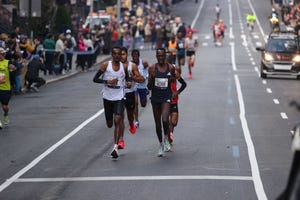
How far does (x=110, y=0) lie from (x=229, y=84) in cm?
5116

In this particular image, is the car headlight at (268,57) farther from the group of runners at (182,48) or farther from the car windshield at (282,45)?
the group of runners at (182,48)

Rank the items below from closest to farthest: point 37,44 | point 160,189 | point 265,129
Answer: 1. point 160,189
2. point 265,129
3. point 37,44

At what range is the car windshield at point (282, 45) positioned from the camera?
39.1 meters

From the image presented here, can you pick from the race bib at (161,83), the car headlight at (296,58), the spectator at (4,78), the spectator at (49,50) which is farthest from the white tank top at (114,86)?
the car headlight at (296,58)

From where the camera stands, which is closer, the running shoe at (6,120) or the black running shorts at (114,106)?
the black running shorts at (114,106)

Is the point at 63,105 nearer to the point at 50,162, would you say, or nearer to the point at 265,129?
the point at 265,129

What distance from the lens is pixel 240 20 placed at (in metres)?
92.6

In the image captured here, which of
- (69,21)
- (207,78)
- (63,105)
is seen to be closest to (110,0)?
(69,21)

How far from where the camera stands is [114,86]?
15508 mm

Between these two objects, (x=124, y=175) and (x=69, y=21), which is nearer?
(x=124, y=175)

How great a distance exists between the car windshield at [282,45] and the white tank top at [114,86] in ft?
79.7

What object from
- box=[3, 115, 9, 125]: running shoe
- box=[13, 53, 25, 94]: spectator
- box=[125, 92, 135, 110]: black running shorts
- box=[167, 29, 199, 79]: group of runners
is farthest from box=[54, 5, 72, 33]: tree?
box=[125, 92, 135, 110]: black running shorts

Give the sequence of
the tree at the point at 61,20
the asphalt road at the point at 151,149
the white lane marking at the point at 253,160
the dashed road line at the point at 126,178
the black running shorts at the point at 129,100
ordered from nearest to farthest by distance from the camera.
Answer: the white lane marking at the point at 253,160 < the asphalt road at the point at 151,149 < the dashed road line at the point at 126,178 < the black running shorts at the point at 129,100 < the tree at the point at 61,20

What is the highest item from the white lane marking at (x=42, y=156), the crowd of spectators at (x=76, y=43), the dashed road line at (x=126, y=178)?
the dashed road line at (x=126, y=178)
